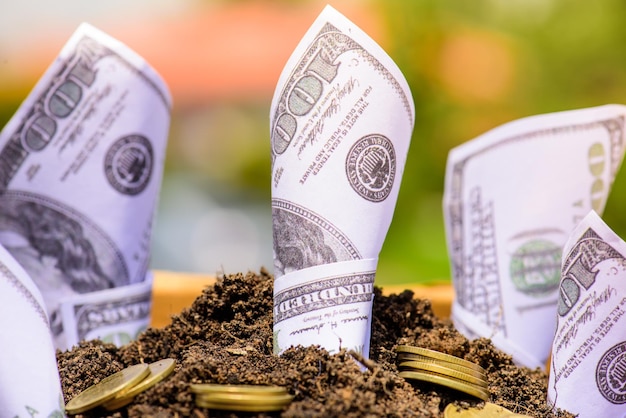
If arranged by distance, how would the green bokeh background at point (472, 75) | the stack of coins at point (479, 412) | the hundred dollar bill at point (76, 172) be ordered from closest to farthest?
the stack of coins at point (479, 412) < the hundred dollar bill at point (76, 172) < the green bokeh background at point (472, 75)

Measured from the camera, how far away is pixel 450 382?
908mm

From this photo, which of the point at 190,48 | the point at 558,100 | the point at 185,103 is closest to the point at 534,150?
the point at 558,100

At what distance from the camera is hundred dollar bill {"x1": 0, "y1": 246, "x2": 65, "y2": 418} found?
2.85 feet

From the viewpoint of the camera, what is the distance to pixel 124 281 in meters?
1.40

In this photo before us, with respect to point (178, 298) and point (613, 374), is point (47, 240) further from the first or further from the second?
point (613, 374)

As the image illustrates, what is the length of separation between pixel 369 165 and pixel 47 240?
69 centimetres

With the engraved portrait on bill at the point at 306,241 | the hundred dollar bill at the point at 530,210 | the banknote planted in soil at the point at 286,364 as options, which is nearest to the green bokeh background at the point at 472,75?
the hundred dollar bill at the point at 530,210

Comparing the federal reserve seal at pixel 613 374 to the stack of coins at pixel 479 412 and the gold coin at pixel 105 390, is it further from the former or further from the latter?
the gold coin at pixel 105 390

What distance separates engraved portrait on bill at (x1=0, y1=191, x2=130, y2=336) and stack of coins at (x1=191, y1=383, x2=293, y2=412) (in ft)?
2.09

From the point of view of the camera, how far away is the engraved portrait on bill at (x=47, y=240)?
1.34 m

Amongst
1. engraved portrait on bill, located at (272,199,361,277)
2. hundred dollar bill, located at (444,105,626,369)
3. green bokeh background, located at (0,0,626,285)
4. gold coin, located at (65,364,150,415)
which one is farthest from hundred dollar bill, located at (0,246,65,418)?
green bokeh background, located at (0,0,626,285)

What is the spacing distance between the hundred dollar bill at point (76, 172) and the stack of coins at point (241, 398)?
0.60 metres

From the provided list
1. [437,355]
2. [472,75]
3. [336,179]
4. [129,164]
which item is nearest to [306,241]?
[336,179]

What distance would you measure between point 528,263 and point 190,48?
8.57 feet
